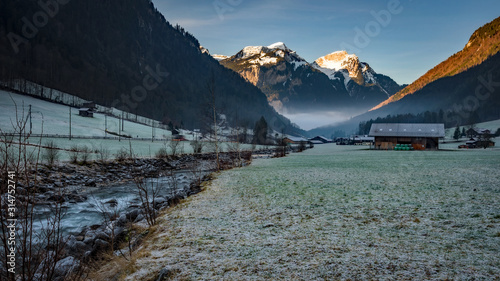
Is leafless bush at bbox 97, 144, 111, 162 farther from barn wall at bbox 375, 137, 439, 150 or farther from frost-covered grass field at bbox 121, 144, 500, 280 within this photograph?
barn wall at bbox 375, 137, 439, 150

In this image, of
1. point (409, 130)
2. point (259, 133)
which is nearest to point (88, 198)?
point (409, 130)

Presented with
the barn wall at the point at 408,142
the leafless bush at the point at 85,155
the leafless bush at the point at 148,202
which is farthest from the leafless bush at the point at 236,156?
the barn wall at the point at 408,142

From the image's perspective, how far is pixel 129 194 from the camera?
A: 20.5 metres

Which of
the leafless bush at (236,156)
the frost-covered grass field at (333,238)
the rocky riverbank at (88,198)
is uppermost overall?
the leafless bush at (236,156)

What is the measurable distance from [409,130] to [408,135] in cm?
196

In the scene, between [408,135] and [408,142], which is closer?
[408,135]

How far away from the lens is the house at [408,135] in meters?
65.9

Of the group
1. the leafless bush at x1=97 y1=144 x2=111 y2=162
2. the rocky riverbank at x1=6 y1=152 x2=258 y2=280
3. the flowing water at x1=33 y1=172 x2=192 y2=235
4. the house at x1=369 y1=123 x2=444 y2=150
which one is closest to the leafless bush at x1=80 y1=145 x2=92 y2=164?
the rocky riverbank at x1=6 y1=152 x2=258 y2=280

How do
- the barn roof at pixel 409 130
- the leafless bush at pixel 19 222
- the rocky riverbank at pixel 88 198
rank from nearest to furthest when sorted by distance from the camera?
1. the leafless bush at pixel 19 222
2. the rocky riverbank at pixel 88 198
3. the barn roof at pixel 409 130

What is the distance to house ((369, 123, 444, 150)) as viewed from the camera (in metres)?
65.9

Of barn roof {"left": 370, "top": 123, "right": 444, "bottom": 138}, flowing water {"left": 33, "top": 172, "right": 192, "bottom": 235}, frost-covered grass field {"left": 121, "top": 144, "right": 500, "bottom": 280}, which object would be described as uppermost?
barn roof {"left": 370, "top": 123, "right": 444, "bottom": 138}

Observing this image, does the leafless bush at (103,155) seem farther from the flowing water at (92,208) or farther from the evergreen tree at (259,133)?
the evergreen tree at (259,133)

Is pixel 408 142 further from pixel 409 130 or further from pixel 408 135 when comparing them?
pixel 409 130

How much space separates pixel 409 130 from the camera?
226 ft
